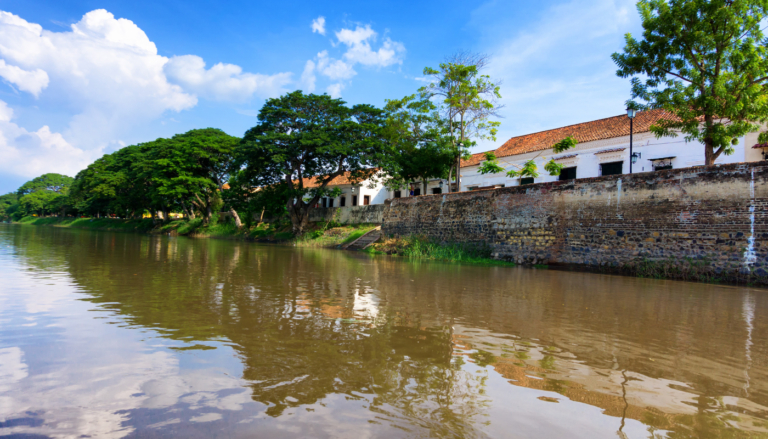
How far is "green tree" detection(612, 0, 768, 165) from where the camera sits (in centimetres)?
1133

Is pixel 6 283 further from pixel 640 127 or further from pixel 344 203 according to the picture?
pixel 344 203

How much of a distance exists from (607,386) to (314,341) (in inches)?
88.6

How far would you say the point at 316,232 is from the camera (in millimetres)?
26953

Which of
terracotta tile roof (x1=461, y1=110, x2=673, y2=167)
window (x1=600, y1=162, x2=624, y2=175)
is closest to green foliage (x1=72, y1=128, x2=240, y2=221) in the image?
terracotta tile roof (x1=461, y1=110, x2=673, y2=167)

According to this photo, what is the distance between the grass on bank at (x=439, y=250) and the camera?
15.5 meters

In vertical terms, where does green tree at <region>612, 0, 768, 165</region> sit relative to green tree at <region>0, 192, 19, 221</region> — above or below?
above

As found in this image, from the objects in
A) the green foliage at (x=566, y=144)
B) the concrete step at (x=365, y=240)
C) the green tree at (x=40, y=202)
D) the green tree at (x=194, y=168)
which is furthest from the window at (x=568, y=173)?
the green tree at (x=40, y=202)

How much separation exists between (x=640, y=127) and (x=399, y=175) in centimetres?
1319

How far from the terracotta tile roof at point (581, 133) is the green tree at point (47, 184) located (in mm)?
83516

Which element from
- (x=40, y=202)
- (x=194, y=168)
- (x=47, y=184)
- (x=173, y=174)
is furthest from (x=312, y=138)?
(x=47, y=184)

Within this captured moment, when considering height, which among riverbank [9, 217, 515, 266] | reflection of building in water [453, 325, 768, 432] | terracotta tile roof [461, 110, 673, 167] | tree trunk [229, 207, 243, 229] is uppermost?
terracotta tile roof [461, 110, 673, 167]

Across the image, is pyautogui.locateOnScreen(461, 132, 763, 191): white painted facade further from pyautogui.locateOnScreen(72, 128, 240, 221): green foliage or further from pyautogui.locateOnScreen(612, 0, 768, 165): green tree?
pyautogui.locateOnScreen(72, 128, 240, 221): green foliage

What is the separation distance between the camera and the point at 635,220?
11742 millimetres

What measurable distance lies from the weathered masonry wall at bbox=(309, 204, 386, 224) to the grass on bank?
4.90 metres
